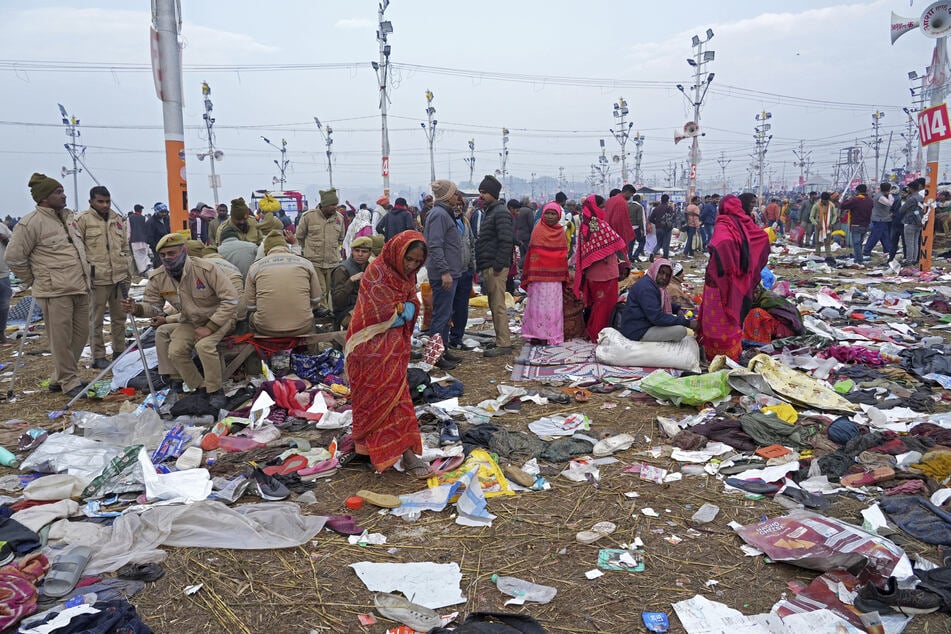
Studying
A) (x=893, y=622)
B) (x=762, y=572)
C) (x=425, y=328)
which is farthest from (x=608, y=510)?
(x=425, y=328)

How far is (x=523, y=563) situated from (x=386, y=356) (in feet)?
5.25

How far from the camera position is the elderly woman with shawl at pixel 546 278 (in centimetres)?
750

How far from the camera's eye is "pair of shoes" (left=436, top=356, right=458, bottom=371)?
7002 millimetres

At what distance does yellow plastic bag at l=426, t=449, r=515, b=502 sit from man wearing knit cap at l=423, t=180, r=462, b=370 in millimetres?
2595

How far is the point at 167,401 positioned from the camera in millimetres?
5730

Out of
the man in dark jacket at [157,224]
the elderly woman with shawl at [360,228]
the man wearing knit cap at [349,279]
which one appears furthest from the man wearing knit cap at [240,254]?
the man in dark jacket at [157,224]

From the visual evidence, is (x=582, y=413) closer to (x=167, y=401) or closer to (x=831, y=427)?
(x=831, y=427)

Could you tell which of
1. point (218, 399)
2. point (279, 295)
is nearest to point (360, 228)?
point (279, 295)

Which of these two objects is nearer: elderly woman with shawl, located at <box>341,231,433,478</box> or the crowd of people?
elderly woman with shawl, located at <box>341,231,433,478</box>

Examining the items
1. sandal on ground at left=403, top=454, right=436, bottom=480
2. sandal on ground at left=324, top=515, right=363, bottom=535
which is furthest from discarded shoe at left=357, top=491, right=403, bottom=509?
sandal on ground at left=403, top=454, right=436, bottom=480

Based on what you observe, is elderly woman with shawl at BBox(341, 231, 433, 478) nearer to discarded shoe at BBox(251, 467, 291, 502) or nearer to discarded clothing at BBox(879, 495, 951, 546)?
discarded shoe at BBox(251, 467, 291, 502)

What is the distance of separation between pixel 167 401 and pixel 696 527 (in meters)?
4.55

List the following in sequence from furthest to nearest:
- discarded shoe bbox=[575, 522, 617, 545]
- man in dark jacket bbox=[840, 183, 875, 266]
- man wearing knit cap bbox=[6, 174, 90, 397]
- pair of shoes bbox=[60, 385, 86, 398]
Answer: man in dark jacket bbox=[840, 183, 875, 266] → pair of shoes bbox=[60, 385, 86, 398] → man wearing knit cap bbox=[6, 174, 90, 397] → discarded shoe bbox=[575, 522, 617, 545]

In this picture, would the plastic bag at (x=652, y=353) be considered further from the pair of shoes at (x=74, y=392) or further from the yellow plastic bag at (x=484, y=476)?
the pair of shoes at (x=74, y=392)
